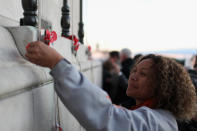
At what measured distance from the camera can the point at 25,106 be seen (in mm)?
456

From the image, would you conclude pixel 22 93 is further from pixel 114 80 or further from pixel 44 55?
pixel 114 80

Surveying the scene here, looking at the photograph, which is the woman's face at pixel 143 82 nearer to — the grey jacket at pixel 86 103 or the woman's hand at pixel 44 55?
the grey jacket at pixel 86 103

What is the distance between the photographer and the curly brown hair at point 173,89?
0.63 meters

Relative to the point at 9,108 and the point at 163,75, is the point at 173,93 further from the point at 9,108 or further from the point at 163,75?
the point at 9,108

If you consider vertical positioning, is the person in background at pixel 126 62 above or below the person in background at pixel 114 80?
above

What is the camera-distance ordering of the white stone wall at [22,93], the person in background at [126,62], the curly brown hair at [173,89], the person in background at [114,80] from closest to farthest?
the white stone wall at [22,93] → the curly brown hair at [173,89] → the person in background at [114,80] → the person in background at [126,62]

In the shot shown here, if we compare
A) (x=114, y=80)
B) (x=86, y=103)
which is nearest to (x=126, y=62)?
(x=114, y=80)

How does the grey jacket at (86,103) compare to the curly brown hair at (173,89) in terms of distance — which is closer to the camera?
the grey jacket at (86,103)

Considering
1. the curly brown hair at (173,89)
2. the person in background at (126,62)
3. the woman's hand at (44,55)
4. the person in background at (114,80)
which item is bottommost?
the person in background at (114,80)

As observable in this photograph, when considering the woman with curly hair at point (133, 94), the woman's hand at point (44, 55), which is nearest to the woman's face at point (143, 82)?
the woman with curly hair at point (133, 94)

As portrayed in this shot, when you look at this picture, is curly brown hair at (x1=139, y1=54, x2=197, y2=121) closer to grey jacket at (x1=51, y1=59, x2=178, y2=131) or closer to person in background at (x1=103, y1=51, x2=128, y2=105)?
grey jacket at (x1=51, y1=59, x2=178, y2=131)

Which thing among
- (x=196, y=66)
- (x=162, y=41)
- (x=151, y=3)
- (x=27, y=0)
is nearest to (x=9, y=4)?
(x=27, y=0)

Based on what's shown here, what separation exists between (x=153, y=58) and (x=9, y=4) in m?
0.70

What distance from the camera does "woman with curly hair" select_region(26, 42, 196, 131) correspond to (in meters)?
0.44
